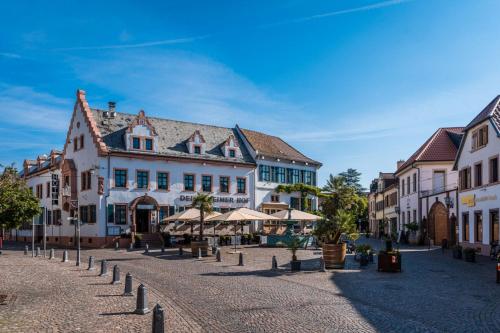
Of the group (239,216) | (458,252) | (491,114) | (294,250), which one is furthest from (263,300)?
(491,114)

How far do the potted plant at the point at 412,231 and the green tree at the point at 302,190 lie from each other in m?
9.79

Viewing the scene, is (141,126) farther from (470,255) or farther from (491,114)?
(470,255)

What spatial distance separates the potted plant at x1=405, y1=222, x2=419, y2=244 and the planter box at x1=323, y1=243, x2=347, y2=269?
25083 millimetres

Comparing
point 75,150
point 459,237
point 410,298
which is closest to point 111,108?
point 75,150

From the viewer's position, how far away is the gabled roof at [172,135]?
4275cm

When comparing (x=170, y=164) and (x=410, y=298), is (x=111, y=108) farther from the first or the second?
(x=410, y=298)

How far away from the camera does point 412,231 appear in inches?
1853

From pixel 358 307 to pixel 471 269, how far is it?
41.1 ft

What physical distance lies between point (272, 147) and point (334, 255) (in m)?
31.7

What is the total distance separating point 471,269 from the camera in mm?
22875

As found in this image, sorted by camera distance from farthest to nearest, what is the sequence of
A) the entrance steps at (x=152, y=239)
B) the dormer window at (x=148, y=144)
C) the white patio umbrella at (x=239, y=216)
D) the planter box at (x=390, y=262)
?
the dormer window at (x=148, y=144) < the entrance steps at (x=152, y=239) < the white patio umbrella at (x=239, y=216) < the planter box at (x=390, y=262)

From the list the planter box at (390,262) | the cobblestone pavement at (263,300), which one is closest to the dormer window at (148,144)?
the cobblestone pavement at (263,300)

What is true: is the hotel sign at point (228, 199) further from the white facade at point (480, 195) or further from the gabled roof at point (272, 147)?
the white facade at point (480, 195)

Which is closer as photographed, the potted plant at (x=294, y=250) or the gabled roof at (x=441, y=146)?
the potted plant at (x=294, y=250)
